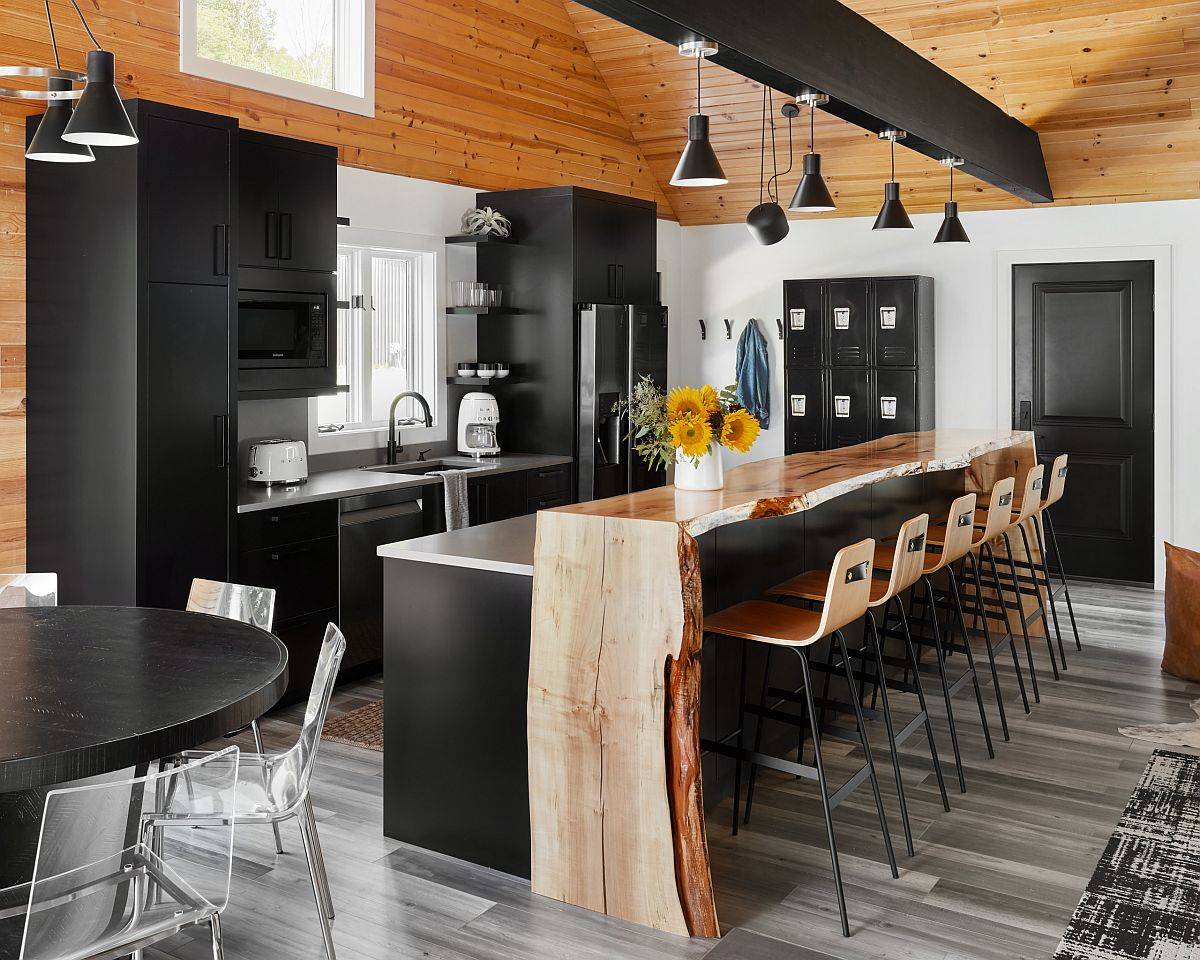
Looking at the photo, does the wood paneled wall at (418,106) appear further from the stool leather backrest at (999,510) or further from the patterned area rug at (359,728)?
the stool leather backrest at (999,510)

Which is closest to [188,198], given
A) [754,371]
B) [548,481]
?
[548,481]

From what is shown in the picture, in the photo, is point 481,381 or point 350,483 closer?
point 350,483

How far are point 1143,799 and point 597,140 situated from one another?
18.3 feet

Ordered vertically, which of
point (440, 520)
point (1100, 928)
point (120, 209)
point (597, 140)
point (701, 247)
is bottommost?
point (1100, 928)

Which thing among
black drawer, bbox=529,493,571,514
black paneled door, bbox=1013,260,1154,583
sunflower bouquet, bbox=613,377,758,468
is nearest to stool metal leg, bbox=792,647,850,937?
sunflower bouquet, bbox=613,377,758,468

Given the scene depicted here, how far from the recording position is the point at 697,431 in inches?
140

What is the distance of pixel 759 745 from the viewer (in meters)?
3.97

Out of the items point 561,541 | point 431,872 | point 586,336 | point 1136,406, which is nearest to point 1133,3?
point 1136,406

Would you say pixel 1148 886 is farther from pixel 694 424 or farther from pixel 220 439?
pixel 220 439

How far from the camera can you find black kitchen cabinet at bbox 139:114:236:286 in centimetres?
432

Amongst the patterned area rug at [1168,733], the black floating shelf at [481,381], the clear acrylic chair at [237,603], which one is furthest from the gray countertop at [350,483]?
the patterned area rug at [1168,733]

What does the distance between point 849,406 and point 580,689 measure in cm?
523

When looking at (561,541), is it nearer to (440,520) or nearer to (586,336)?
(440,520)

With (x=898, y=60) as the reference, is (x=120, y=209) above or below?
below
